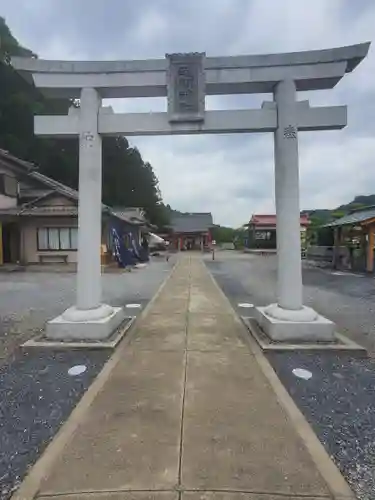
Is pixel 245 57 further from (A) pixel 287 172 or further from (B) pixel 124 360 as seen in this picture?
(B) pixel 124 360

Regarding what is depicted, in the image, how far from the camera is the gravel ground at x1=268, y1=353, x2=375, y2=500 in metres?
2.62

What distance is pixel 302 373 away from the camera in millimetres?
4367

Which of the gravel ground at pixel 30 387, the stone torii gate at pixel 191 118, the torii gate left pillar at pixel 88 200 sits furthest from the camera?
the torii gate left pillar at pixel 88 200

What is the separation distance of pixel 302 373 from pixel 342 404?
806 mm

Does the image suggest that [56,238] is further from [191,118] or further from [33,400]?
[33,400]

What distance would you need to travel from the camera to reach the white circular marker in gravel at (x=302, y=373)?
4277 mm

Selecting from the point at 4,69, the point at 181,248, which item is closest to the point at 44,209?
the point at 4,69

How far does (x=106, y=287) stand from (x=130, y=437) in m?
9.84

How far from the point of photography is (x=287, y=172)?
567cm

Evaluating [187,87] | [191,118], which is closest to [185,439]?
[191,118]

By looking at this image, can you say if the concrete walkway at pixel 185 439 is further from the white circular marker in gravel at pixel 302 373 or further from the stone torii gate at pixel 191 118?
the stone torii gate at pixel 191 118

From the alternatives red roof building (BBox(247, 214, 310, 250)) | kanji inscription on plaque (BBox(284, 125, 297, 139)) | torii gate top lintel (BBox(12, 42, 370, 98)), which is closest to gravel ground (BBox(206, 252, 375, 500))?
kanji inscription on plaque (BBox(284, 125, 297, 139))

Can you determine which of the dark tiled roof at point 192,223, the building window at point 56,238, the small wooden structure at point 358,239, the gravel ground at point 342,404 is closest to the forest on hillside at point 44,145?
the building window at point 56,238

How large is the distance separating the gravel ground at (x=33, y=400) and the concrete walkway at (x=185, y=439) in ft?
0.81
